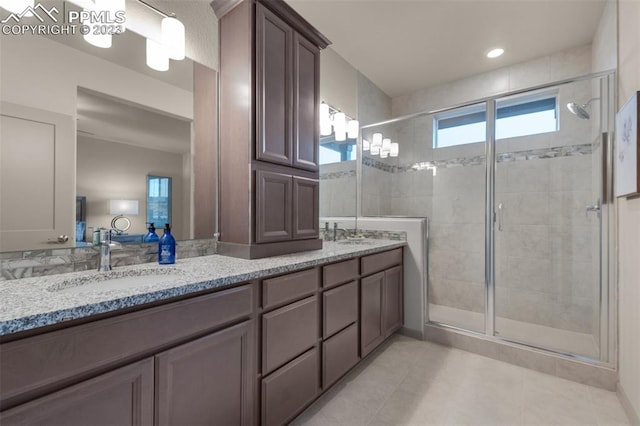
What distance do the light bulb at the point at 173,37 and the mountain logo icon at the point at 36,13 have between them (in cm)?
43

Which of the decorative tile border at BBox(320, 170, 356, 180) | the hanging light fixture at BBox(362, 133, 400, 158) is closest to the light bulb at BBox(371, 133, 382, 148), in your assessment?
the hanging light fixture at BBox(362, 133, 400, 158)

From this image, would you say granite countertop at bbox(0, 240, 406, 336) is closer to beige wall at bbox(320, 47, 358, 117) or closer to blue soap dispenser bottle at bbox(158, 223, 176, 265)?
blue soap dispenser bottle at bbox(158, 223, 176, 265)

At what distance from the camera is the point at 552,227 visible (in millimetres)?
2725

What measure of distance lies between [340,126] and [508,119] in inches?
65.5

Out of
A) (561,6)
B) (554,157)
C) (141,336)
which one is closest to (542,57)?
(561,6)

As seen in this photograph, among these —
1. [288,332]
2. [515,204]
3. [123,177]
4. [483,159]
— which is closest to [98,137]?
[123,177]

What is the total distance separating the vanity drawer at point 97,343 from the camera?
0.68m

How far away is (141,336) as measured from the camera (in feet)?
2.95

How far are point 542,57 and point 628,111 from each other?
1.76 m

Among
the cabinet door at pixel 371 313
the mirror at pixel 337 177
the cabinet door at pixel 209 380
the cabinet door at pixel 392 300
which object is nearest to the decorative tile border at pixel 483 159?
the mirror at pixel 337 177

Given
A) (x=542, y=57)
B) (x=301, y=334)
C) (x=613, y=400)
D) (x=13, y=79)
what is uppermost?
(x=542, y=57)

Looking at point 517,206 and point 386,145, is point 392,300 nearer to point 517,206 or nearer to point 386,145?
point 517,206

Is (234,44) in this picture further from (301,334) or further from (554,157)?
(554,157)

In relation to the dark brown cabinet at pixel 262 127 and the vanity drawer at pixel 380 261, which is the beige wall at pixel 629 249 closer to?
the vanity drawer at pixel 380 261
